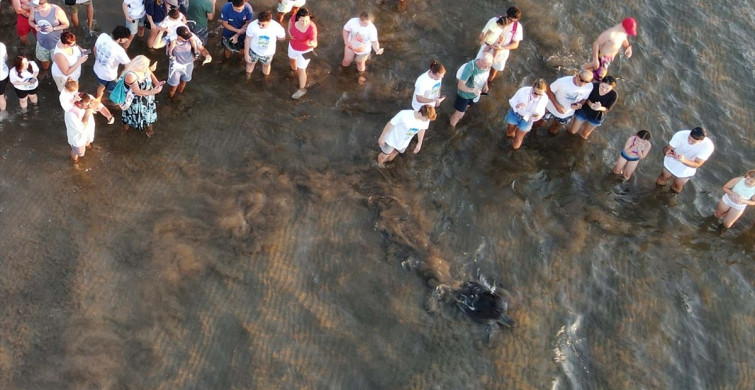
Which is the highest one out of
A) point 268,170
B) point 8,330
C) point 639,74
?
point 639,74

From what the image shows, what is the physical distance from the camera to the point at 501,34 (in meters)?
11.7

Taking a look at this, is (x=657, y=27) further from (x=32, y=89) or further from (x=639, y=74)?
(x=32, y=89)

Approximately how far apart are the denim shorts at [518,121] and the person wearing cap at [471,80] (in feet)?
2.07

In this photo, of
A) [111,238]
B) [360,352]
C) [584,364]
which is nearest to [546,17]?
[584,364]

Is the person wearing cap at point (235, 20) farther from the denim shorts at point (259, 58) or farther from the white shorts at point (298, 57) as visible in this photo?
the white shorts at point (298, 57)

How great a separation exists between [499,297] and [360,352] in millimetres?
2217

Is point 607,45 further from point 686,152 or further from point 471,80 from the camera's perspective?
point 471,80

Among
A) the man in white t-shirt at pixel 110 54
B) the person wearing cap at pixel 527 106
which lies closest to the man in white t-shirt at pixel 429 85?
the person wearing cap at pixel 527 106

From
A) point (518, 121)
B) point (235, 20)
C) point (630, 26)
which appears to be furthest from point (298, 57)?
point (630, 26)

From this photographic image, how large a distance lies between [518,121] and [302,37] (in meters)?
3.82

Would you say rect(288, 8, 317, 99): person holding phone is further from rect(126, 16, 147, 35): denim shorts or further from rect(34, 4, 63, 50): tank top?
rect(34, 4, 63, 50): tank top

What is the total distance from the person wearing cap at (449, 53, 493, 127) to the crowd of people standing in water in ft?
0.05

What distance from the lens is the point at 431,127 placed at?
39.4 feet

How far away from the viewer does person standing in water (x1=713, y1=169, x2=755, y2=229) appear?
10.7m
